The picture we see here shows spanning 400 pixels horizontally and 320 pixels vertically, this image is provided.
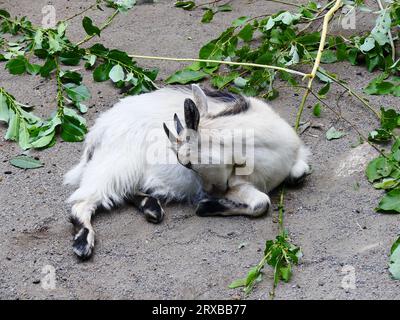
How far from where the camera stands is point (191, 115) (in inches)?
178

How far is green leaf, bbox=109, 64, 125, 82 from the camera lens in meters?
6.11

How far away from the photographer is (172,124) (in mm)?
5016

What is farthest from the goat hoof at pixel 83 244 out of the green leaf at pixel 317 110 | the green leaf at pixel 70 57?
the green leaf at pixel 70 57

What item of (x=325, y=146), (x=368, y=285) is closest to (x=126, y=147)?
(x=325, y=146)

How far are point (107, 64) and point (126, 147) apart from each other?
144cm

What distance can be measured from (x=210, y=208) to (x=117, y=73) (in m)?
1.78

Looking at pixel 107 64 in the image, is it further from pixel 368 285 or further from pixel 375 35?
pixel 368 285

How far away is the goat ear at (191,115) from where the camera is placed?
4480 mm

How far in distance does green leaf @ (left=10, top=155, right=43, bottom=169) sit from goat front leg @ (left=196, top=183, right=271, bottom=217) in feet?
4.12

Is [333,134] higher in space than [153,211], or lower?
lower

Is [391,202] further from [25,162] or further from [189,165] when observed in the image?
[25,162]

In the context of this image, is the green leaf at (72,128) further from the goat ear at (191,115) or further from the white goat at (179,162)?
the goat ear at (191,115)

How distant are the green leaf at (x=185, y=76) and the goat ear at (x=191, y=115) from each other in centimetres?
162

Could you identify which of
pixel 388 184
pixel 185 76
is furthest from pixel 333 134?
pixel 185 76
